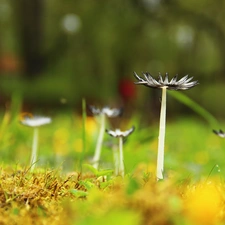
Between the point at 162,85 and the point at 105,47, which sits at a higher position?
the point at 162,85

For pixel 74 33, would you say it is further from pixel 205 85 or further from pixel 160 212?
pixel 160 212

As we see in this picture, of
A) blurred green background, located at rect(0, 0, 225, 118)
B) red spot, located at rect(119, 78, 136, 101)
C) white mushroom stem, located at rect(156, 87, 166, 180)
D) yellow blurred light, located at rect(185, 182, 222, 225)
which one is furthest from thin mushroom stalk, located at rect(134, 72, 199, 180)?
red spot, located at rect(119, 78, 136, 101)

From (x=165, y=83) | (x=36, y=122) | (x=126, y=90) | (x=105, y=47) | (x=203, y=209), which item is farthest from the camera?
(x=105, y=47)

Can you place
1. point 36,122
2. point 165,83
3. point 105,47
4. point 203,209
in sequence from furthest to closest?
1. point 105,47
2. point 36,122
3. point 165,83
4. point 203,209

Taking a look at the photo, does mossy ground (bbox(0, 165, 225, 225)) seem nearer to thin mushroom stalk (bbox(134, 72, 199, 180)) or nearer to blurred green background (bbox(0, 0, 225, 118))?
thin mushroom stalk (bbox(134, 72, 199, 180))

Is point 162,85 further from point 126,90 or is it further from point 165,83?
point 126,90

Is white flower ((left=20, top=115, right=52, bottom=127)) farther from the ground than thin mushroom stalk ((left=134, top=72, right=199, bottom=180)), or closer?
closer

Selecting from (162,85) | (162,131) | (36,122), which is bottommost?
(36,122)

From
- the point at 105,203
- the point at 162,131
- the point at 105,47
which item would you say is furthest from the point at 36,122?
the point at 105,47
